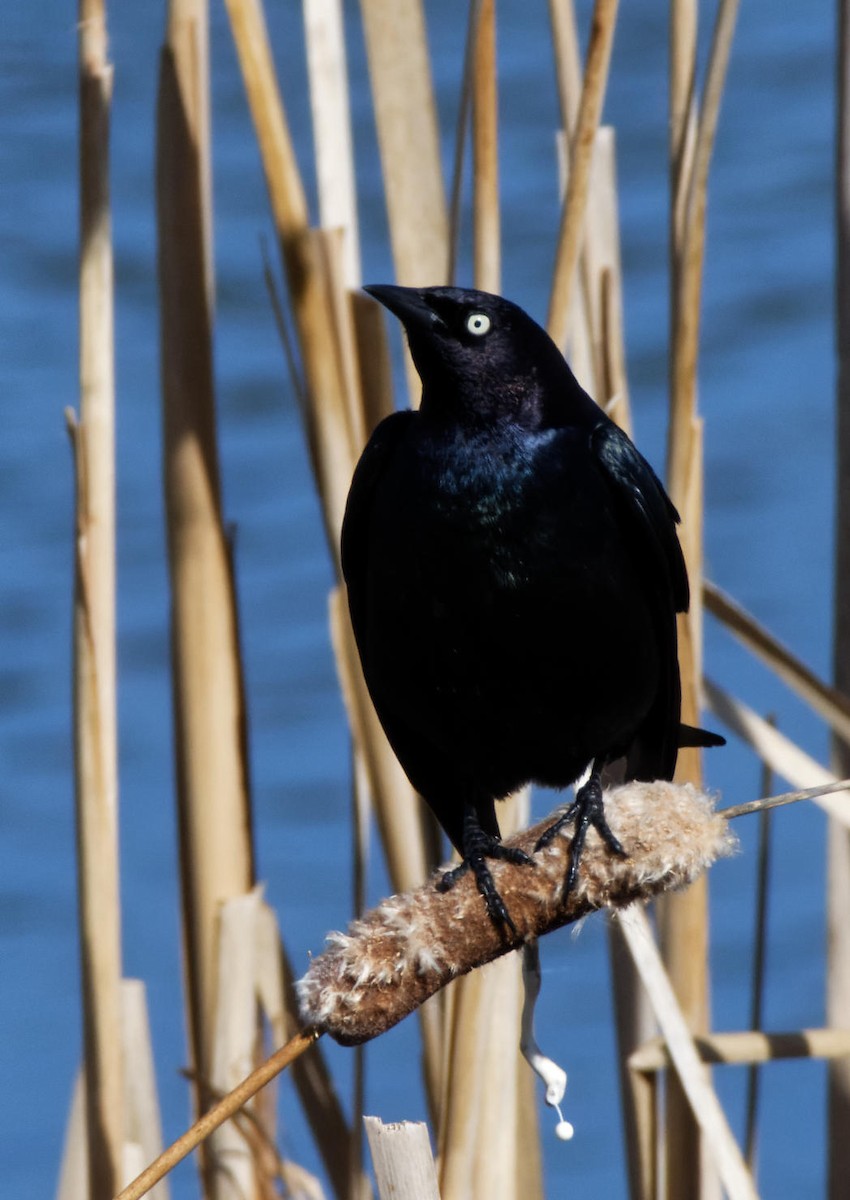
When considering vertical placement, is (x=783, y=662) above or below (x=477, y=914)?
above

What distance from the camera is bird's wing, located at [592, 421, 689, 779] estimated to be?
1.59 metres

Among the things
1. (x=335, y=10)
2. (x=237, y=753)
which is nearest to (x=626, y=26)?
(x=335, y=10)

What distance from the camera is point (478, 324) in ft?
5.08

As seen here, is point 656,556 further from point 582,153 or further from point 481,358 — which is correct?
point 582,153

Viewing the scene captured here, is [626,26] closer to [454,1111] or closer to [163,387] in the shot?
[163,387]

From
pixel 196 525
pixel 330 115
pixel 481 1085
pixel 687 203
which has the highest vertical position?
pixel 330 115

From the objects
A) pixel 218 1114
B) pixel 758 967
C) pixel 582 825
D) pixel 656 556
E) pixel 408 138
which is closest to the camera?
pixel 218 1114

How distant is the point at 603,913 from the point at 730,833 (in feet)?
0.51

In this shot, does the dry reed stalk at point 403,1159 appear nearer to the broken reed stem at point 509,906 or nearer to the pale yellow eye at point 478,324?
the broken reed stem at point 509,906

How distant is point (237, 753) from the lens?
1.54 m

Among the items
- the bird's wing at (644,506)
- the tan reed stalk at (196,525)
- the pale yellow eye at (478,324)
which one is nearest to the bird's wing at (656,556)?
the bird's wing at (644,506)

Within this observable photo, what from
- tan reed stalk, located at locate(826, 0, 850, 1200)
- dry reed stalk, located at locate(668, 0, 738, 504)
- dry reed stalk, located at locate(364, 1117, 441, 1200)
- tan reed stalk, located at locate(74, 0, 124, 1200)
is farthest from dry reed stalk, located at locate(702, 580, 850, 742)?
dry reed stalk, located at locate(364, 1117, 441, 1200)

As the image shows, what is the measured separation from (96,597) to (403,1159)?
0.64 metres

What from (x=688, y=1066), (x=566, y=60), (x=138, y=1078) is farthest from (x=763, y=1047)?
(x=566, y=60)
